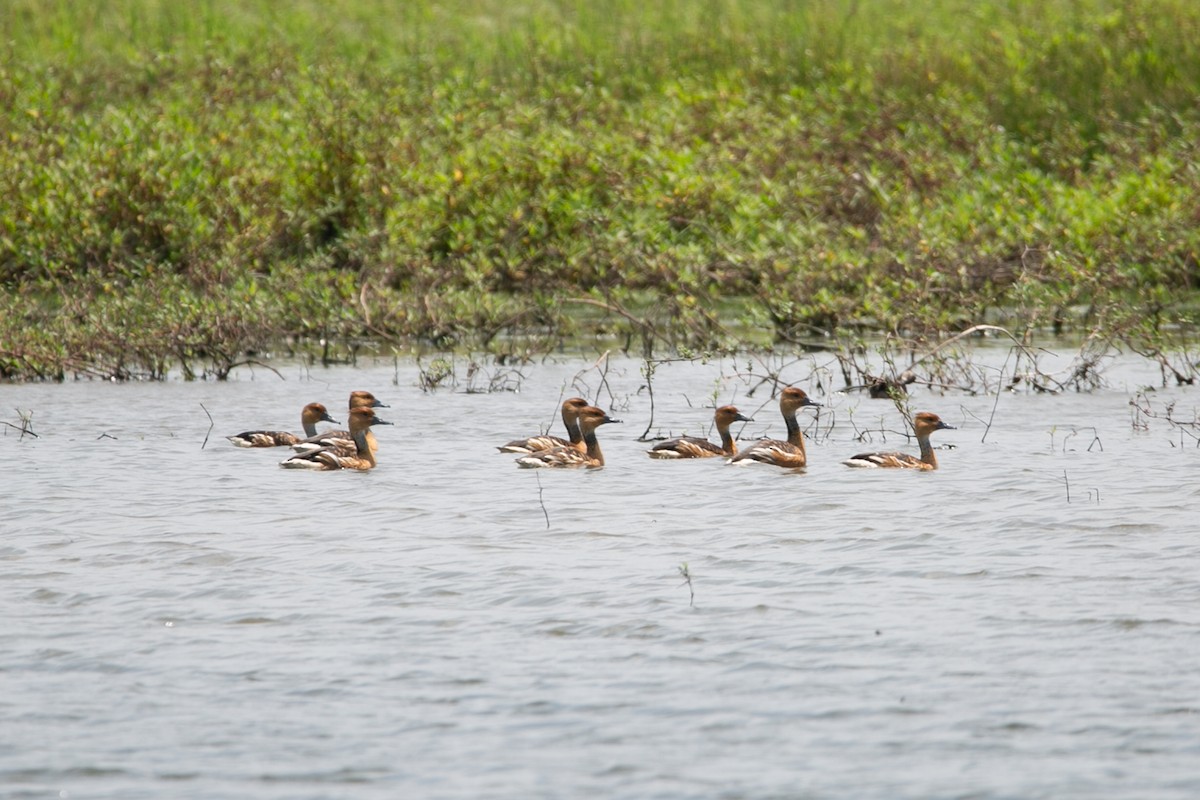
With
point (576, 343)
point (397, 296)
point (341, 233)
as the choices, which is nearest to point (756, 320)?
point (576, 343)

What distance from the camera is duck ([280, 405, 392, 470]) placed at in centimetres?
1191

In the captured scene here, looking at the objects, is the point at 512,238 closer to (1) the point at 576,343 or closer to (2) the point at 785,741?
(1) the point at 576,343

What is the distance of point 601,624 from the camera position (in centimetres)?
748

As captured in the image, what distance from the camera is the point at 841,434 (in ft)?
43.9

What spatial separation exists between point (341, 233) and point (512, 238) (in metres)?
2.33

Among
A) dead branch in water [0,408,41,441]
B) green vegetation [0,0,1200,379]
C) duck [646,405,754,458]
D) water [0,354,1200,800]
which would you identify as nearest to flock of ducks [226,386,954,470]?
duck [646,405,754,458]

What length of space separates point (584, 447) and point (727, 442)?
1.03m

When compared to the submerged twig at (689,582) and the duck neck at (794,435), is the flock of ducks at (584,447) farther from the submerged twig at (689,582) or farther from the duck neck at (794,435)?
the submerged twig at (689,582)

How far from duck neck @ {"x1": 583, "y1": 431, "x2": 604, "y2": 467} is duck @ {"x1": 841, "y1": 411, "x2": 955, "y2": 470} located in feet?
5.32

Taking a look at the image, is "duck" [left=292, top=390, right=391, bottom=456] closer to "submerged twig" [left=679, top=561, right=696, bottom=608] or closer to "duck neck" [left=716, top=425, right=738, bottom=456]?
"duck neck" [left=716, top=425, right=738, bottom=456]

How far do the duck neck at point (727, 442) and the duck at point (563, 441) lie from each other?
3.23 ft

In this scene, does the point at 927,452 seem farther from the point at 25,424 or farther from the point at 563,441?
the point at 25,424

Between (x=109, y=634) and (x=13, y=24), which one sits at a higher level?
(x=13, y=24)

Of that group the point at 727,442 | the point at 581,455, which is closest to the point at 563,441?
the point at 581,455
